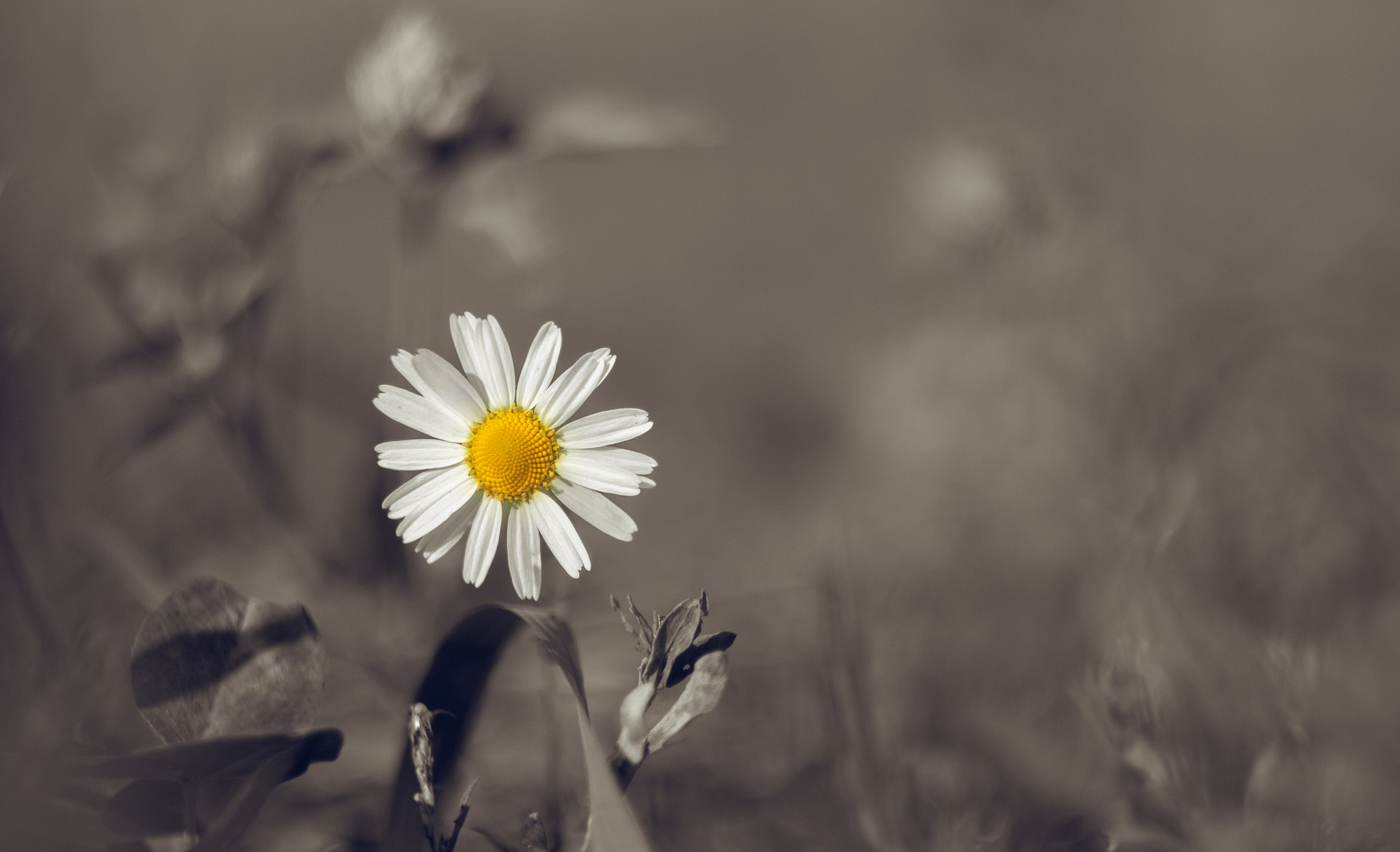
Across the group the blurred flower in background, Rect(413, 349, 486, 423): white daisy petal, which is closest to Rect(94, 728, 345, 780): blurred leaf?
Rect(413, 349, 486, 423): white daisy petal

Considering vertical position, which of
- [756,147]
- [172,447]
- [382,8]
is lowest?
[172,447]

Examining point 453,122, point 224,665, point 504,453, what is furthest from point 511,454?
point 453,122

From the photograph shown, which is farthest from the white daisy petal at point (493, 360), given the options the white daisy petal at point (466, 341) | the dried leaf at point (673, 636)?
the dried leaf at point (673, 636)

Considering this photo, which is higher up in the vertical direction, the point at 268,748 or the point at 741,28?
the point at 741,28

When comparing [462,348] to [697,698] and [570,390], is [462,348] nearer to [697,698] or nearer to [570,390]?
[570,390]

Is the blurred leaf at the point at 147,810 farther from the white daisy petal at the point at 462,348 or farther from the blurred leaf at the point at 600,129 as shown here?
the blurred leaf at the point at 600,129

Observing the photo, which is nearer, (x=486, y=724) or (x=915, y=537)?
(x=486, y=724)

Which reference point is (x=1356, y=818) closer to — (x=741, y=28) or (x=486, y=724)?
(x=486, y=724)

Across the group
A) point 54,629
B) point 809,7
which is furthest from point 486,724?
point 809,7
